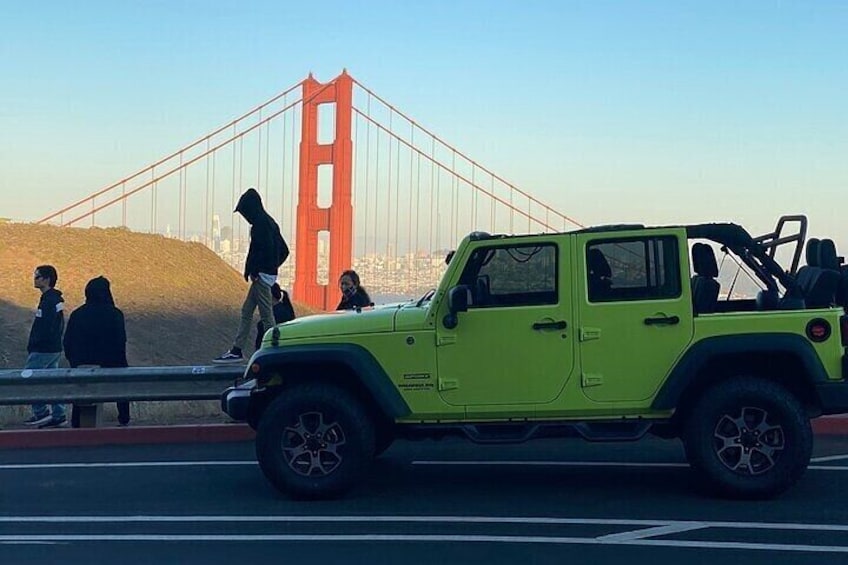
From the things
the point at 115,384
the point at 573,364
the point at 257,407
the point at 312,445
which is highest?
the point at 573,364

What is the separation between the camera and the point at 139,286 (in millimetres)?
38719

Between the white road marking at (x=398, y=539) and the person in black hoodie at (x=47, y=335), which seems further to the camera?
the person in black hoodie at (x=47, y=335)

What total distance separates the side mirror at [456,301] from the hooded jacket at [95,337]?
5.23 meters

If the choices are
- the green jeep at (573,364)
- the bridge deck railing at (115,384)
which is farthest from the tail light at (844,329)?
the bridge deck railing at (115,384)

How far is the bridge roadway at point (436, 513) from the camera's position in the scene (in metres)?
5.88

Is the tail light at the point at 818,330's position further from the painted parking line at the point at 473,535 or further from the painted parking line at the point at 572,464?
the painted parking line at the point at 572,464

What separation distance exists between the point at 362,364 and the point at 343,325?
1.08ft

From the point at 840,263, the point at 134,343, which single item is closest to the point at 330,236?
the point at 134,343

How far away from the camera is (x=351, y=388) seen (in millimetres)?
7312

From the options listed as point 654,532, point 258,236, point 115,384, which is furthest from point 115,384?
point 654,532

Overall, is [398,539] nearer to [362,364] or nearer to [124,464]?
[362,364]

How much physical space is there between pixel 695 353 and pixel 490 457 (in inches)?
96.7

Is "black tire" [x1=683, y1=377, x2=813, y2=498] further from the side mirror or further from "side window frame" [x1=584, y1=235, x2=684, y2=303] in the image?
the side mirror

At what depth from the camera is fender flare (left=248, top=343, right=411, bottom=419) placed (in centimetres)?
707
